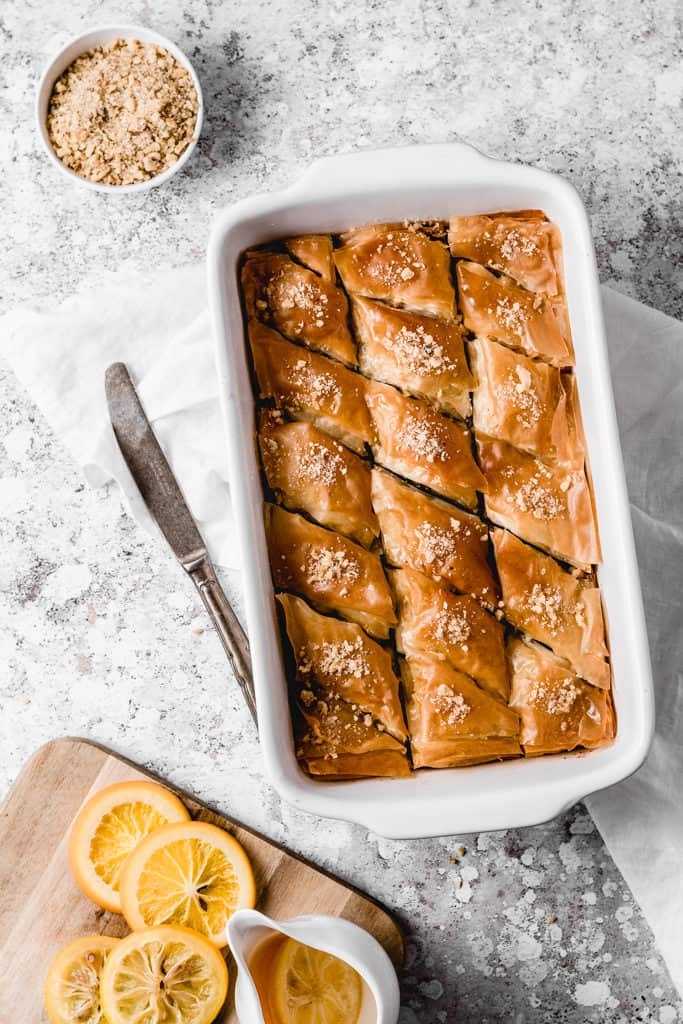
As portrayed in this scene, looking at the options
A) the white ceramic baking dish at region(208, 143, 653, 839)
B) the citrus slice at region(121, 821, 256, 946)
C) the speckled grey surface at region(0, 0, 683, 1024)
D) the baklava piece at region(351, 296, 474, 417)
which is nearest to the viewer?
the white ceramic baking dish at region(208, 143, 653, 839)

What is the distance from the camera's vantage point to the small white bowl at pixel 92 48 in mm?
1690

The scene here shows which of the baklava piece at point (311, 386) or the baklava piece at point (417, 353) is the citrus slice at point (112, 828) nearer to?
the baklava piece at point (311, 386)

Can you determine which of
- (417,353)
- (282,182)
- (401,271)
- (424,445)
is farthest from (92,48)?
(424,445)

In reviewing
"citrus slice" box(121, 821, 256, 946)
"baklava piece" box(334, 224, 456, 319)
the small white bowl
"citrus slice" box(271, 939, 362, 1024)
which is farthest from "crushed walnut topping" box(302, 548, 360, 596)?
the small white bowl

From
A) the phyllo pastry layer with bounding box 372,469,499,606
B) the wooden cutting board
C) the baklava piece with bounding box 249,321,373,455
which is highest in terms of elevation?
the baklava piece with bounding box 249,321,373,455

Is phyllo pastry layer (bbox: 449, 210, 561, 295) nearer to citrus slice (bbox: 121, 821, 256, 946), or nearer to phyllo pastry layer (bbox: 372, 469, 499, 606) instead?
phyllo pastry layer (bbox: 372, 469, 499, 606)

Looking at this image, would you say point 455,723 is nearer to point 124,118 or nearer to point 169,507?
point 169,507

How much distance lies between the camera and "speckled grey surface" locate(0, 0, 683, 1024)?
1741mm

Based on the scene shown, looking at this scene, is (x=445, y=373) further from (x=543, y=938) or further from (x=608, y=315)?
(x=543, y=938)

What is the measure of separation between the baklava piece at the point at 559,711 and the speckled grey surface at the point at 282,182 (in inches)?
13.3

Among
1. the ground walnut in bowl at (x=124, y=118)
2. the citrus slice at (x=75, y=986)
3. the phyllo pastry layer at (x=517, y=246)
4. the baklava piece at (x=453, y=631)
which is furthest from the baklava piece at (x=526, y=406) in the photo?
the citrus slice at (x=75, y=986)

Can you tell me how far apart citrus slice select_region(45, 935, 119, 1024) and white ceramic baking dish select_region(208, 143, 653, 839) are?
55cm

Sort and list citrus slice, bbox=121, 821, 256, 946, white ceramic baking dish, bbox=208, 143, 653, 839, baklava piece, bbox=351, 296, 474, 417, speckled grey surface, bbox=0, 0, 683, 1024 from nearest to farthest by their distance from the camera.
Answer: white ceramic baking dish, bbox=208, 143, 653, 839 < baklava piece, bbox=351, 296, 474, 417 < citrus slice, bbox=121, 821, 256, 946 < speckled grey surface, bbox=0, 0, 683, 1024

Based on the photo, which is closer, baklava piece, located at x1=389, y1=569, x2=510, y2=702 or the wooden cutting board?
baklava piece, located at x1=389, y1=569, x2=510, y2=702
